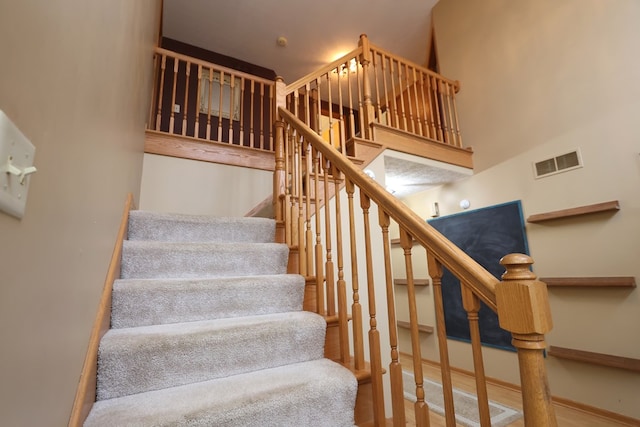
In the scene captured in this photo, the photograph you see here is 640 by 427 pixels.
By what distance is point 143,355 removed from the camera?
3.39ft

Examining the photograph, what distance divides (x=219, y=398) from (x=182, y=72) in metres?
4.37

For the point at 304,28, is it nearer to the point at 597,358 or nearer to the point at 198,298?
the point at 198,298

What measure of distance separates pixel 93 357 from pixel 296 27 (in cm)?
453

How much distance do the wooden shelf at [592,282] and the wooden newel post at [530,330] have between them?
2113 mm

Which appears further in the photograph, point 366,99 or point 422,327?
point 422,327

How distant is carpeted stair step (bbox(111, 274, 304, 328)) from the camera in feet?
4.06

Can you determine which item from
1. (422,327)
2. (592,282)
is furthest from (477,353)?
(422,327)

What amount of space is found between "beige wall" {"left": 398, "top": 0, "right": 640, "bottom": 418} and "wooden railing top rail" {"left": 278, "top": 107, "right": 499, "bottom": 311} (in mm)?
2105

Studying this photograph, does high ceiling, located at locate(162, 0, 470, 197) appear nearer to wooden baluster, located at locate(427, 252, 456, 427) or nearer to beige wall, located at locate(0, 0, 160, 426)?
wooden baluster, located at locate(427, 252, 456, 427)

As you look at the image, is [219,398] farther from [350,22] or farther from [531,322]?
[350,22]

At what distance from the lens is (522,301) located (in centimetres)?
64


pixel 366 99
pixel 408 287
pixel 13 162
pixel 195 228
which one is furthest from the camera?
pixel 366 99

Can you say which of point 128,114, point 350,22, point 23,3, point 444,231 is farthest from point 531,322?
point 350,22

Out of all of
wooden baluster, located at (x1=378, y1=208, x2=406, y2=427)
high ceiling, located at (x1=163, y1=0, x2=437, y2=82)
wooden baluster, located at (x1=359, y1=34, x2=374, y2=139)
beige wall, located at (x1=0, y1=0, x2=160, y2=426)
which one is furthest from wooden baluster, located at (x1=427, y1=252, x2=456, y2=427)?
high ceiling, located at (x1=163, y1=0, x2=437, y2=82)
